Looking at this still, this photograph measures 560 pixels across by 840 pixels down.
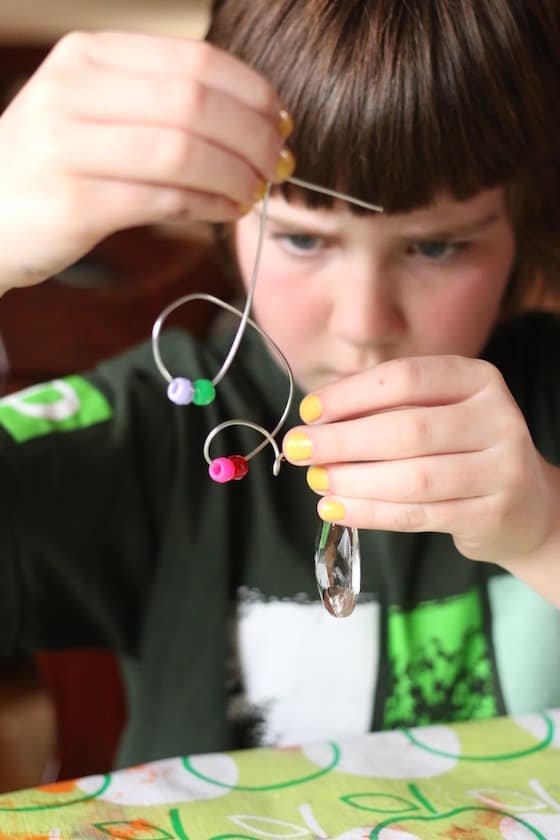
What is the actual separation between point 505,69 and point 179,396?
27 centimetres

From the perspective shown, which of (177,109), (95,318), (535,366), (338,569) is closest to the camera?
(177,109)

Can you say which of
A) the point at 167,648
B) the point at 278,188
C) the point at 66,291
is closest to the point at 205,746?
the point at 167,648

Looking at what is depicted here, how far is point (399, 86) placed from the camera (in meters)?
0.52

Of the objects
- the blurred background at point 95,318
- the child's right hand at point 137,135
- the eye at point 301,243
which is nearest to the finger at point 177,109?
the child's right hand at point 137,135

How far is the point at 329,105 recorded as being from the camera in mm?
525

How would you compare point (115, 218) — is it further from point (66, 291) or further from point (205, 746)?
point (66, 291)

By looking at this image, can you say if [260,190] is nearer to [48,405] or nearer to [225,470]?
[225,470]

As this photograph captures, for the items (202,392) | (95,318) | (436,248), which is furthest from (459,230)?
(95,318)

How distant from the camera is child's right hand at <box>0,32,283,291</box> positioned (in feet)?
1.17

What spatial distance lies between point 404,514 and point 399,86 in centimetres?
23

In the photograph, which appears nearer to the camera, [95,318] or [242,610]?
[242,610]

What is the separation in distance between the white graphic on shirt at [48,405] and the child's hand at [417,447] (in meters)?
0.25

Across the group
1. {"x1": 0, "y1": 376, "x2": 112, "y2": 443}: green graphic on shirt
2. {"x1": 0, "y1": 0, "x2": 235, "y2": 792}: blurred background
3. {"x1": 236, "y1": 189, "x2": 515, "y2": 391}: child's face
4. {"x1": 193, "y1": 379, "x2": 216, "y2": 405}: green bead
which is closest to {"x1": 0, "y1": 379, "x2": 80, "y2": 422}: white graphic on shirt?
{"x1": 0, "y1": 376, "x2": 112, "y2": 443}: green graphic on shirt

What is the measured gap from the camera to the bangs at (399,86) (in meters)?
0.52
